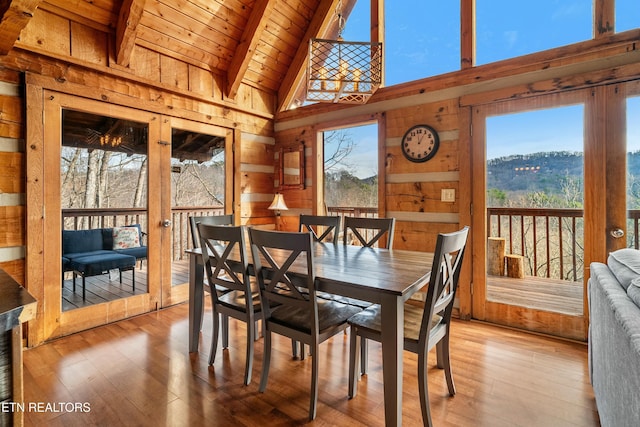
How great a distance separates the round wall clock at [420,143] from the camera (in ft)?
11.0

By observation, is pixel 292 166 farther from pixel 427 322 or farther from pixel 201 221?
pixel 427 322

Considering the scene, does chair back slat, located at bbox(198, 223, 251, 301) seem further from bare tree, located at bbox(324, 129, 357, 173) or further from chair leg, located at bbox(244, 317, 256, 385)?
bare tree, located at bbox(324, 129, 357, 173)

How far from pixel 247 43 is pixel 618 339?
411cm

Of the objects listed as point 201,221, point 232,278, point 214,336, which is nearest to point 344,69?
point 232,278

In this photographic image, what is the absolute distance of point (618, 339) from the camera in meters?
1.17

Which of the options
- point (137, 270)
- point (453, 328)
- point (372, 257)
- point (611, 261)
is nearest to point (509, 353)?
point (453, 328)

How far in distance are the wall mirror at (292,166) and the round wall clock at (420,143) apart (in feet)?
5.14

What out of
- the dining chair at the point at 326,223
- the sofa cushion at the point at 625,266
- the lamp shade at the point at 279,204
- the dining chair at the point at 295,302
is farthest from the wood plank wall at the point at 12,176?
the sofa cushion at the point at 625,266

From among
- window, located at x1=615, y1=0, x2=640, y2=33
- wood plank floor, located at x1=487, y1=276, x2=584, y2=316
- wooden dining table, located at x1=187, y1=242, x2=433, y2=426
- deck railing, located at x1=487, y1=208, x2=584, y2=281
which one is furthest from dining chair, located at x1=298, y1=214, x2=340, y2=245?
window, located at x1=615, y1=0, x2=640, y2=33

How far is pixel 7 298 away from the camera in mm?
958

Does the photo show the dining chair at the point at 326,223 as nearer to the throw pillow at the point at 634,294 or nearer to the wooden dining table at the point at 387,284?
the wooden dining table at the point at 387,284

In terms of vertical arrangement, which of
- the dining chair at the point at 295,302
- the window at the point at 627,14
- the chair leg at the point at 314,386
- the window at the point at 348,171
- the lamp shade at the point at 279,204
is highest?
the window at the point at 627,14

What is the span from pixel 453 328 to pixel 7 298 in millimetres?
3155

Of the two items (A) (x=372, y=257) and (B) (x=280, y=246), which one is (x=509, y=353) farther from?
(B) (x=280, y=246)
